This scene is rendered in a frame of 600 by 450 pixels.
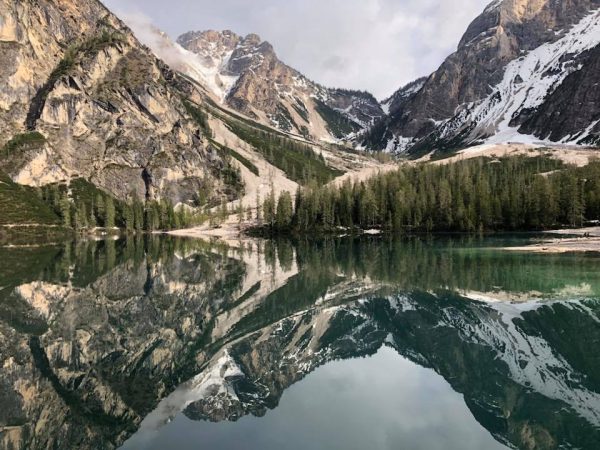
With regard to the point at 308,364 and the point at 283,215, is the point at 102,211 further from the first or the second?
the point at 308,364

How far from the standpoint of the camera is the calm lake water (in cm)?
1644

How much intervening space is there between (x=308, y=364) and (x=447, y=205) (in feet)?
381

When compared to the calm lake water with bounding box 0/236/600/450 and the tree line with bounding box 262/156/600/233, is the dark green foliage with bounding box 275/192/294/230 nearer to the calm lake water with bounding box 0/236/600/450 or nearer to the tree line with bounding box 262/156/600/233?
the tree line with bounding box 262/156/600/233

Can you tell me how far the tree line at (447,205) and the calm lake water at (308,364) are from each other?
254 ft

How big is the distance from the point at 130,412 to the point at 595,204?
128164 millimetres

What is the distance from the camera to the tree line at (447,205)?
391 feet

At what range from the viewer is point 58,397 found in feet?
66.7

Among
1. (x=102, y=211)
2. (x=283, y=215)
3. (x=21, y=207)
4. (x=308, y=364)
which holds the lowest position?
(x=308, y=364)

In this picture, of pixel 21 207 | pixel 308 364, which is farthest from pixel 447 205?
pixel 21 207

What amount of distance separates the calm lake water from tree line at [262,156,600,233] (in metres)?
77.4

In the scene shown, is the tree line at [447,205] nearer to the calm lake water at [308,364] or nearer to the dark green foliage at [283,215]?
the dark green foliage at [283,215]

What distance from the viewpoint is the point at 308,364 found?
24781 mm

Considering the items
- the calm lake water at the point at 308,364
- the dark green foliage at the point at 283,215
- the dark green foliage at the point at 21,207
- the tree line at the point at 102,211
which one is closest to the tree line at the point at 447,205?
the dark green foliage at the point at 283,215

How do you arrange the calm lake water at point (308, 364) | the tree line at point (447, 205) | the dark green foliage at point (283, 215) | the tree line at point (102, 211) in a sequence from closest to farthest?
the calm lake water at point (308, 364) < the tree line at point (447, 205) < the dark green foliage at point (283, 215) < the tree line at point (102, 211)
